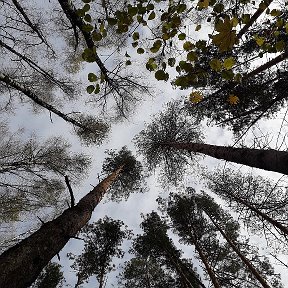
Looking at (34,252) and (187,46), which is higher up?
(187,46)

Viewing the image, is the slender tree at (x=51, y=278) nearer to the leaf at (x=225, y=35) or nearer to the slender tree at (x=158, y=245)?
the slender tree at (x=158, y=245)

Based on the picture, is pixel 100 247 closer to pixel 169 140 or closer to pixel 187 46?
pixel 169 140

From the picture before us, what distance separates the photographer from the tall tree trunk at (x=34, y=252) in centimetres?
240

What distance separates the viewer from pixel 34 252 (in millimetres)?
2664

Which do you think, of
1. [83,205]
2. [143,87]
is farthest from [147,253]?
[83,205]

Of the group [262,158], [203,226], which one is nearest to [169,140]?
[203,226]

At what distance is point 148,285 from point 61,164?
7.06 meters

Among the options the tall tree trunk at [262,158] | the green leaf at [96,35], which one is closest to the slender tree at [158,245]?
the tall tree trunk at [262,158]

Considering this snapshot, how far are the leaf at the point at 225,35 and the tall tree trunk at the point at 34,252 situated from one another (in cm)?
230

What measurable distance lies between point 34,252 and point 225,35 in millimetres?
2372

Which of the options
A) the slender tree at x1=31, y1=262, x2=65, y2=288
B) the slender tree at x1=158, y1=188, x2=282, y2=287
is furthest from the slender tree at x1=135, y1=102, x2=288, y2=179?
the slender tree at x1=31, y1=262, x2=65, y2=288

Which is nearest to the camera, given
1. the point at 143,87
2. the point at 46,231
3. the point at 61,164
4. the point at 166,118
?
the point at 46,231

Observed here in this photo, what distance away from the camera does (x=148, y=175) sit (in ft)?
47.1

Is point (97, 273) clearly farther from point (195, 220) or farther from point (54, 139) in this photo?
point (54, 139)
